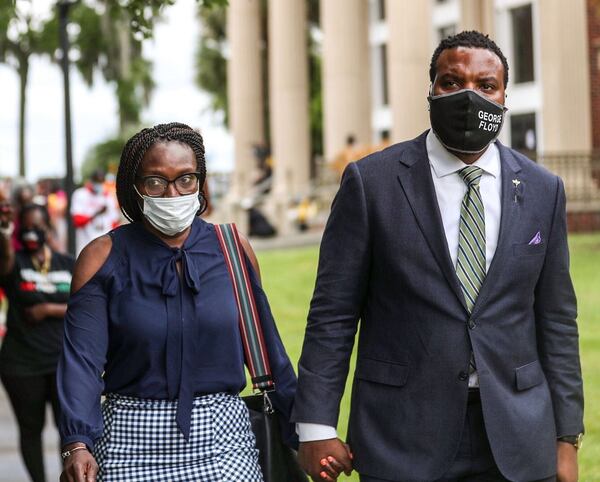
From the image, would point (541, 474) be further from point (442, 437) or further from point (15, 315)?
point (15, 315)

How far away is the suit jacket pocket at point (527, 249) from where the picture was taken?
3967 mm

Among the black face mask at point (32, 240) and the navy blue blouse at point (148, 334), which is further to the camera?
the black face mask at point (32, 240)

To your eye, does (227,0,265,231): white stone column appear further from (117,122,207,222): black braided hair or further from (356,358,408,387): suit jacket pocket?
(356,358,408,387): suit jacket pocket

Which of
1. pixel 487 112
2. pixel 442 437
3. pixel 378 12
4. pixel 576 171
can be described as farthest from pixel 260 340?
pixel 378 12

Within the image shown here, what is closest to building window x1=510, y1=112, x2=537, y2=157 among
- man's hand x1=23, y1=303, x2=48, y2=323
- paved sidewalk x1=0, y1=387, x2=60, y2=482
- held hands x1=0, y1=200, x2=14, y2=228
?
paved sidewalk x1=0, y1=387, x2=60, y2=482

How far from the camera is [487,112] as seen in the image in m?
3.93

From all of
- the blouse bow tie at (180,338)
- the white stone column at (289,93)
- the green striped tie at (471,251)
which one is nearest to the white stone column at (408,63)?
the white stone column at (289,93)

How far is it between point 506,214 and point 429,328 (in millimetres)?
429

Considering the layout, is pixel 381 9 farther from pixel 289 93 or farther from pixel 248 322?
pixel 248 322

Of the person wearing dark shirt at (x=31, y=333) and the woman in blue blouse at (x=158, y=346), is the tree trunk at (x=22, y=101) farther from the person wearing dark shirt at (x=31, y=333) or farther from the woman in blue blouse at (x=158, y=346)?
the woman in blue blouse at (x=158, y=346)

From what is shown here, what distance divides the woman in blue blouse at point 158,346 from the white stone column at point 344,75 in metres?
27.9

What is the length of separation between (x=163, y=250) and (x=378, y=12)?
138ft

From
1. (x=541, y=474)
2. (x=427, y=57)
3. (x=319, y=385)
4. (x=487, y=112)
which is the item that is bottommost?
(x=541, y=474)

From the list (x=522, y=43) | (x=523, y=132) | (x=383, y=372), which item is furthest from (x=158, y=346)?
(x=522, y=43)
